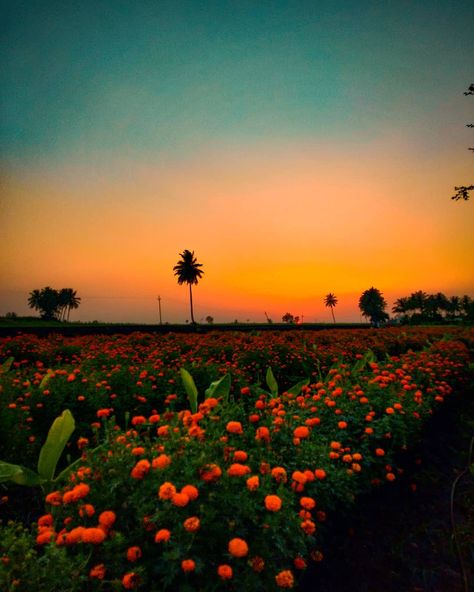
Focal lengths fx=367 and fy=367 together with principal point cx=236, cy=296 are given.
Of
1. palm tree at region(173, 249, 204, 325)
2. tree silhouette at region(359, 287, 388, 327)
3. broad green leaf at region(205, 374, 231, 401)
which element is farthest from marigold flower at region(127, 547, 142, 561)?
tree silhouette at region(359, 287, 388, 327)

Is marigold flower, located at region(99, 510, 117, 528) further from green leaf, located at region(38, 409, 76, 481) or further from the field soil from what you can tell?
the field soil

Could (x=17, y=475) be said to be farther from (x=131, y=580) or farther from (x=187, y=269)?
(x=187, y=269)

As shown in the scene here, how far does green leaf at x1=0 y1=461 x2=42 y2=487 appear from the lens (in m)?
2.29

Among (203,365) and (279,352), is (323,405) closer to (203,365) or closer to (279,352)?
(203,365)

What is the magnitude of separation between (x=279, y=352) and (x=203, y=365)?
2.33 m

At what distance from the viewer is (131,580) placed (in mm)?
1307

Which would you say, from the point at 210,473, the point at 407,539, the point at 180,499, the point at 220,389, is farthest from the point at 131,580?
the point at 220,389

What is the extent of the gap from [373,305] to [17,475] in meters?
108

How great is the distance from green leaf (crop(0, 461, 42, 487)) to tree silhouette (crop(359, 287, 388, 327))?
104465mm

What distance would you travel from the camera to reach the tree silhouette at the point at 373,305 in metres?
102

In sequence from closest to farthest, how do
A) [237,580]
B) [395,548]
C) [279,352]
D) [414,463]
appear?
[237,580] < [395,548] < [414,463] < [279,352]

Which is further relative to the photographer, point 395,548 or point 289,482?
point 395,548

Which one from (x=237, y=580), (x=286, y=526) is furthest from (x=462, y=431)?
(x=237, y=580)

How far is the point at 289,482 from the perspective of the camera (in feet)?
7.02
